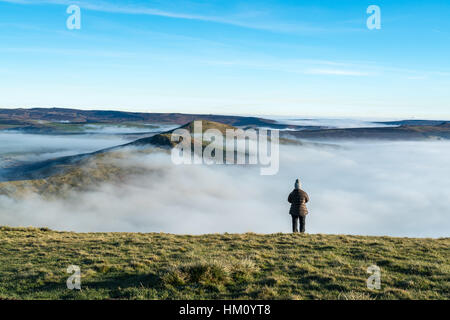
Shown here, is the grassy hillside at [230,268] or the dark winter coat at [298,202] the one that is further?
the dark winter coat at [298,202]

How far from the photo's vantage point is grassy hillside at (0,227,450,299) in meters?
8.75

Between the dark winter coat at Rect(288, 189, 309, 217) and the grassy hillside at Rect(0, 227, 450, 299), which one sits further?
the dark winter coat at Rect(288, 189, 309, 217)

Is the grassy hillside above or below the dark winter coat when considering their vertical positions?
below

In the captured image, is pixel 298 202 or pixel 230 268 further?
pixel 298 202

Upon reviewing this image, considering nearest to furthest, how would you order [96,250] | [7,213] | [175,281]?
[175,281]
[96,250]
[7,213]

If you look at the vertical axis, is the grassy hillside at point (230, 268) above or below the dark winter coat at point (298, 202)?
below

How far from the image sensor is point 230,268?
1008cm

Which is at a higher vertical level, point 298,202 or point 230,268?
point 298,202

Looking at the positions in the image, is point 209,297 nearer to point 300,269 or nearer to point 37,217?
point 300,269

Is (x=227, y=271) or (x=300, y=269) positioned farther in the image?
(x=300, y=269)

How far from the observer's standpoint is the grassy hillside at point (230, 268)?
875 centimetres
